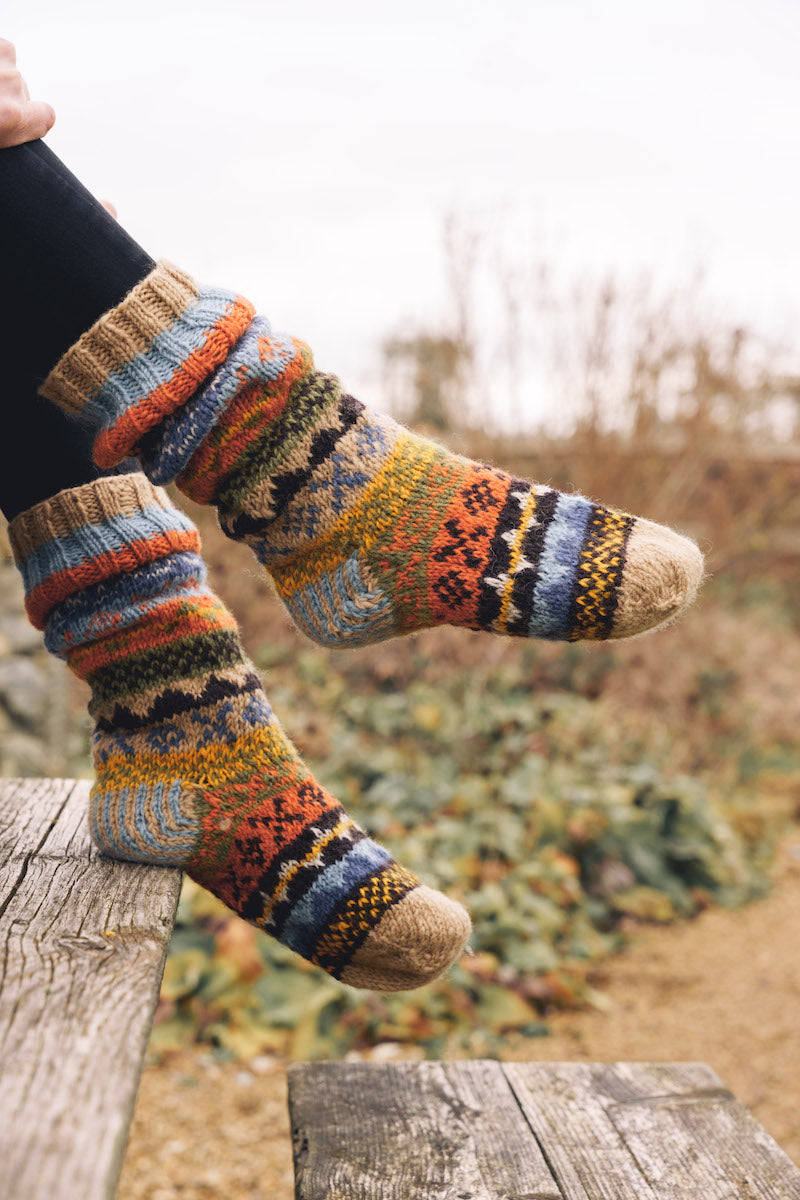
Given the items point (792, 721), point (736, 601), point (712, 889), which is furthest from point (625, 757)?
point (736, 601)

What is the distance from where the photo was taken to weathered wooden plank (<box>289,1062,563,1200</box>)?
955mm

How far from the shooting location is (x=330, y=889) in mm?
929

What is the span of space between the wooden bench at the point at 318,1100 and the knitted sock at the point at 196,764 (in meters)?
0.06

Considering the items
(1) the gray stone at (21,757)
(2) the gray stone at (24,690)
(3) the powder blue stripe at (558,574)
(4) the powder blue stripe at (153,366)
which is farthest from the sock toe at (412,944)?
(2) the gray stone at (24,690)

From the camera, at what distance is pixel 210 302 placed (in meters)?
0.89

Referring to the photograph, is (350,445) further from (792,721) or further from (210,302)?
(792,721)

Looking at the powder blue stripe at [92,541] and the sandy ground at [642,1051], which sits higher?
the powder blue stripe at [92,541]

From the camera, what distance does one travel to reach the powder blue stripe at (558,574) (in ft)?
2.99

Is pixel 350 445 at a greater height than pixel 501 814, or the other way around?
pixel 350 445

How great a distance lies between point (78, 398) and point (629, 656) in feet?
10.4

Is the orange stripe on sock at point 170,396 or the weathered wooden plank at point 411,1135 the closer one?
the orange stripe on sock at point 170,396

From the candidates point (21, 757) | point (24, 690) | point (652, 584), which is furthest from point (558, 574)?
point (24, 690)

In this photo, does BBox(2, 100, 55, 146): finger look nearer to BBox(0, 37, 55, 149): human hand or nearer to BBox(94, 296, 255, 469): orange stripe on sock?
BBox(0, 37, 55, 149): human hand

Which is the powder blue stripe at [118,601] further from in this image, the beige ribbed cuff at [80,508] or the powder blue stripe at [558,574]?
the powder blue stripe at [558,574]
